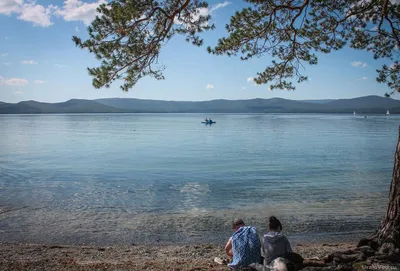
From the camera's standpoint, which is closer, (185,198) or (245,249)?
(245,249)

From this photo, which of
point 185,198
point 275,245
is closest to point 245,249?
point 275,245

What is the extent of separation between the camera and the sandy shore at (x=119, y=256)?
8.48 meters

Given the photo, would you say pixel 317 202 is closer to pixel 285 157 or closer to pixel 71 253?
pixel 71 253

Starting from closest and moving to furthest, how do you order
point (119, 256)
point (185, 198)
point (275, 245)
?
point (275, 245)
point (119, 256)
point (185, 198)

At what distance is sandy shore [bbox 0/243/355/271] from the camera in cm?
848

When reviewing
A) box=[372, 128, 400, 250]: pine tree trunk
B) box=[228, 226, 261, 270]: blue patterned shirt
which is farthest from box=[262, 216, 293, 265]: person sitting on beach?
box=[372, 128, 400, 250]: pine tree trunk

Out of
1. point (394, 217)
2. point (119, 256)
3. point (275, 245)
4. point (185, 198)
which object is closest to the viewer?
point (275, 245)

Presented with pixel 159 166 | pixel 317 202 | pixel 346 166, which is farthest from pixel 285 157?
pixel 317 202

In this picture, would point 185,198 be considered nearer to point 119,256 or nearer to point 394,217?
point 119,256

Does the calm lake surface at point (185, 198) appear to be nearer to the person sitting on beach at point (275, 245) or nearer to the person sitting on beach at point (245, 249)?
the person sitting on beach at point (245, 249)

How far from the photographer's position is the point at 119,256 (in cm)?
1016

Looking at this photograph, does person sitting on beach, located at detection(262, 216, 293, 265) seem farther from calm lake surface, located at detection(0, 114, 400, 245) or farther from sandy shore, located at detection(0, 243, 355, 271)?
calm lake surface, located at detection(0, 114, 400, 245)

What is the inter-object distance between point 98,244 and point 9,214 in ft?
19.0

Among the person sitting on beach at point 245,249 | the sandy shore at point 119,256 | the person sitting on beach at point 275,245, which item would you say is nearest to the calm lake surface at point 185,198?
the sandy shore at point 119,256
